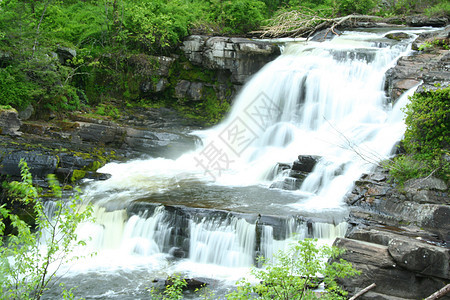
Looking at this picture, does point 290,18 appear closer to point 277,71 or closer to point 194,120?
point 277,71

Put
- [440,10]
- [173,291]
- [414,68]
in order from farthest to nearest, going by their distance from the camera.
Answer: [440,10]
[414,68]
[173,291]

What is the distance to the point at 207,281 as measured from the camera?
7703 millimetres

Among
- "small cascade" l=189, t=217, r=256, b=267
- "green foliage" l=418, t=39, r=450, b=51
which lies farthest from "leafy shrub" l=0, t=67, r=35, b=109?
"green foliage" l=418, t=39, r=450, b=51

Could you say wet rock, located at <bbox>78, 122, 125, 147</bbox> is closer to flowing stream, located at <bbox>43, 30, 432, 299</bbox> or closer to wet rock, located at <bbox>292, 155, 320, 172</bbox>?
flowing stream, located at <bbox>43, 30, 432, 299</bbox>

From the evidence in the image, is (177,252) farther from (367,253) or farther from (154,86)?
(154,86)

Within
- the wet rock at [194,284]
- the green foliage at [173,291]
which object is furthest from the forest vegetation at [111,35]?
the green foliage at [173,291]

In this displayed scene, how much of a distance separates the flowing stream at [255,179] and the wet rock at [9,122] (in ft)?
10.3

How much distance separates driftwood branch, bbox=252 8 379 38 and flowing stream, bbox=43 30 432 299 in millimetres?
1126

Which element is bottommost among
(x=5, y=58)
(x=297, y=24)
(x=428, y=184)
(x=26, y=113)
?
(x=428, y=184)

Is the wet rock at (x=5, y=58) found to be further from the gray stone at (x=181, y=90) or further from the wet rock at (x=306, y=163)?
the wet rock at (x=306, y=163)

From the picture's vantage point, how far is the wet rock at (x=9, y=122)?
12.4 m

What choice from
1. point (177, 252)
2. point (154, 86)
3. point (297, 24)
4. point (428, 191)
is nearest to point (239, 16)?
point (297, 24)

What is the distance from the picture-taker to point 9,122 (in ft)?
41.0

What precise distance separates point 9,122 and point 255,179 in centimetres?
821
